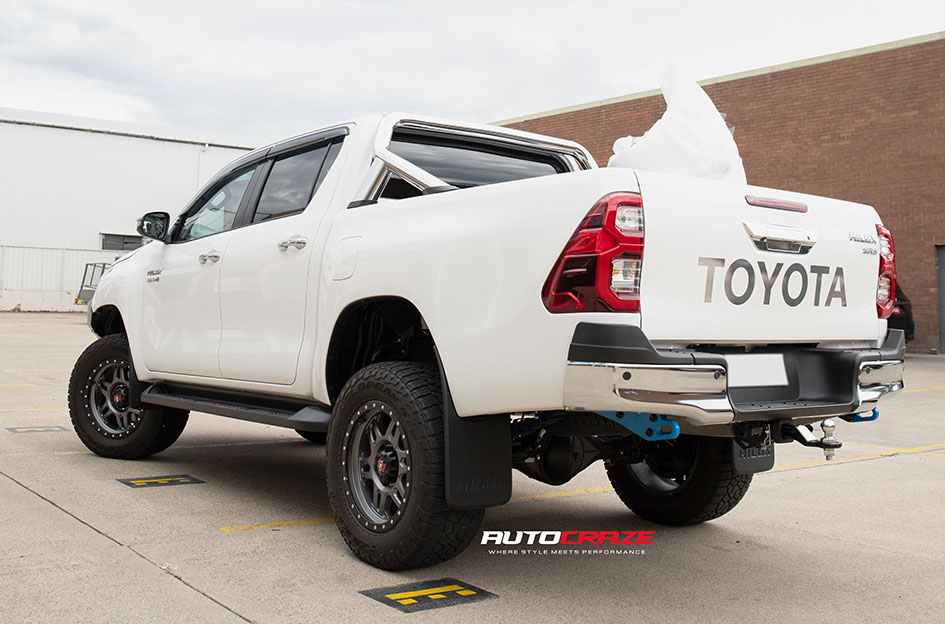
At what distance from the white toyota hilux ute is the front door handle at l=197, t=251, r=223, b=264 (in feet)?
0.04

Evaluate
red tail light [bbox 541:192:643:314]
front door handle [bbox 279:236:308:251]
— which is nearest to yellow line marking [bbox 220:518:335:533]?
front door handle [bbox 279:236:308:251]

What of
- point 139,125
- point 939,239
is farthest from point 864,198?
point 139,125

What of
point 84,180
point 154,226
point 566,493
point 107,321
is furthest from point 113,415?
point 84,180

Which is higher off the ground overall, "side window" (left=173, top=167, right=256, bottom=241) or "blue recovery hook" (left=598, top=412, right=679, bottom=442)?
"side window" (left=173, top=167, right=256, bottom=241)

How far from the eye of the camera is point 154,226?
6188 millimetres

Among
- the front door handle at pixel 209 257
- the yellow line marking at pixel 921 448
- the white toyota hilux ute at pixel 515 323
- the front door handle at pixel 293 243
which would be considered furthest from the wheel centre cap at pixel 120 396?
the yellow line marking at pixel 921 448

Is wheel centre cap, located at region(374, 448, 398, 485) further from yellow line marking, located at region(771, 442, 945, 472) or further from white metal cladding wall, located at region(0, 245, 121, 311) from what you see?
white metal cladding wall, located at region(0, 245, 121, 311)

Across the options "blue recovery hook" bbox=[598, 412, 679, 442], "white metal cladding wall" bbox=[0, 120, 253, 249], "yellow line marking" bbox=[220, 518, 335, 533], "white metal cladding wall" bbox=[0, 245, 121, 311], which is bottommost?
"yellow line marking" bbox=[220, 518, 335, 533]

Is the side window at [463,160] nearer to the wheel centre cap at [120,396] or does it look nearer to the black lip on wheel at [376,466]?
the black lip on wheel at [376,466]

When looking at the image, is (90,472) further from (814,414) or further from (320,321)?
(814,414)

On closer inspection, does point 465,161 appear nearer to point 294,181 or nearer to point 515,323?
point 294,181

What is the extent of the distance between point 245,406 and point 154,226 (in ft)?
5.51

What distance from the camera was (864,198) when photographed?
2030cm

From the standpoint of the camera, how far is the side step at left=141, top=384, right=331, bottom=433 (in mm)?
4586
